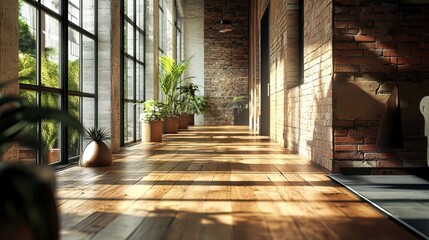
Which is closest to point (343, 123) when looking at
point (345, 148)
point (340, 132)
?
point (340, 132)

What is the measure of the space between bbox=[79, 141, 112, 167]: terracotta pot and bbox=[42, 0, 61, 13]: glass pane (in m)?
1.28

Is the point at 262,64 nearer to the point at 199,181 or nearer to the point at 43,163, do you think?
the point at 199,181

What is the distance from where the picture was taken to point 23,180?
35.9 inches

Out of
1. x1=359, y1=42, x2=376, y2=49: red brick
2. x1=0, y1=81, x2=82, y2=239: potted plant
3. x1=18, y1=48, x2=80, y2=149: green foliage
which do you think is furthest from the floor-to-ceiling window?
x1=0, y1=81, x2=82, y2=239: potted plant

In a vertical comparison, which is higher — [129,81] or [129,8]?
[129,8]

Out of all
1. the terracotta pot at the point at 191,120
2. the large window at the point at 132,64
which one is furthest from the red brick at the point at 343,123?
the terracotta pot at the point at 191,120

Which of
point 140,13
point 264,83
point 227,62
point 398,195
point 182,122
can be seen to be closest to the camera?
point 398,195

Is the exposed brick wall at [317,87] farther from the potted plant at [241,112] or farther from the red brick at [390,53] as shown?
the potted plant at [241,112]

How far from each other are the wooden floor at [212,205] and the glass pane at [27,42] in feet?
2.88

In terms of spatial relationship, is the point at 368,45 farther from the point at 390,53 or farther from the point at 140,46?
the point at 140,46

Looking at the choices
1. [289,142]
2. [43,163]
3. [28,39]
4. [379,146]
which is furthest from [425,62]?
[43,163]

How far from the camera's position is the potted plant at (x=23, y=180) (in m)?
0.91

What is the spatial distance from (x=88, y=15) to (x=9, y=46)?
9.15 ft

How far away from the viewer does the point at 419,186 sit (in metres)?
3.25
